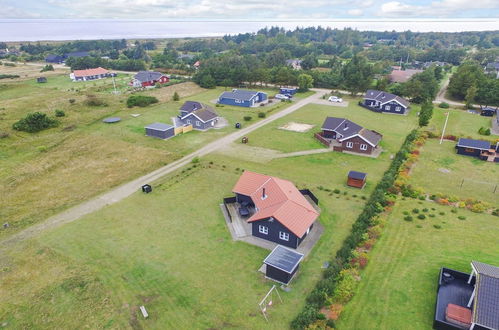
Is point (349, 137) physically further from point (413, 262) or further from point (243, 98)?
point (243, 98)

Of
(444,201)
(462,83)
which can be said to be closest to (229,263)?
(444,201)

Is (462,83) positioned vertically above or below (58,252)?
above

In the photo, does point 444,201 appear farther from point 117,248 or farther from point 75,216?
point 75,216

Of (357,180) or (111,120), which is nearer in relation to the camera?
(357,180)

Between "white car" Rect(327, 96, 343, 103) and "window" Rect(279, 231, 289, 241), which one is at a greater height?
"white car" Rect(327, 96, 343, 103)

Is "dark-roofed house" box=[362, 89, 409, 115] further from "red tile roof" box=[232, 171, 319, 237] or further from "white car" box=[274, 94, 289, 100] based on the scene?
"red tile roof" box=[232, 171, 319, 237]

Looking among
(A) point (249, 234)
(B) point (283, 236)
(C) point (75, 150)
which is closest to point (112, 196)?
(A) point (249, 234)

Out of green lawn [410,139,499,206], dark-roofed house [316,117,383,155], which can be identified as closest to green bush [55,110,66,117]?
dark-roofed house [316,117,383,155]
